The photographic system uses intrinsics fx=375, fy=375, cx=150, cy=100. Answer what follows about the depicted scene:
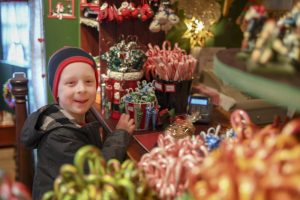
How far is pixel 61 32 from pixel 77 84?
6.95 ft

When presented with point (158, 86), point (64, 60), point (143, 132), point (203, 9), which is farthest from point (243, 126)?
point (203, 9)

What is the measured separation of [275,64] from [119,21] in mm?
1680

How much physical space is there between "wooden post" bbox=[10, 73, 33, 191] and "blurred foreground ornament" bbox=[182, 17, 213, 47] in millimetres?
1241

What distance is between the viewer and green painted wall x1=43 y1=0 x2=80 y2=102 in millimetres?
3340

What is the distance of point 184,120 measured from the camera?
1.75 m

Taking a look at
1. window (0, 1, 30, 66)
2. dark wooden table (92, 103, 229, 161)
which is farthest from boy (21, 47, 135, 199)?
window (0, 1, 30, 66)

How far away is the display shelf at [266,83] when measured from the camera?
0.52m

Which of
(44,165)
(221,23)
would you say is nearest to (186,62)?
(44,165)

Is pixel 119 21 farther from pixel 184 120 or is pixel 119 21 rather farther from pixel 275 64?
pixel 275 64

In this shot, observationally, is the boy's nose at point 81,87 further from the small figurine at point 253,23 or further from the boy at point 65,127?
the small figurine at point 253,23

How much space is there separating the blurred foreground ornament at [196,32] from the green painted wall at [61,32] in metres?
1.10

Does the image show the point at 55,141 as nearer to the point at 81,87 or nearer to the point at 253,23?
the point at 81,87

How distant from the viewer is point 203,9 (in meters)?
2.75

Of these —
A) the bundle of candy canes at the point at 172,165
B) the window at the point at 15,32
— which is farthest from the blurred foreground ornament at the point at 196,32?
the window at the point at 15,32
